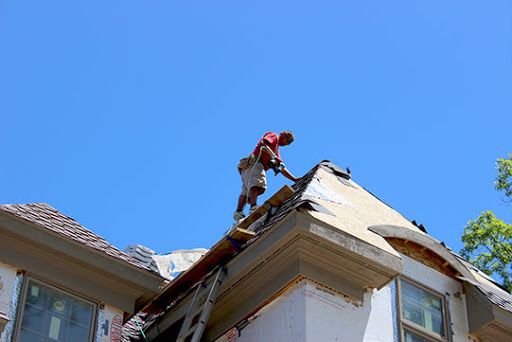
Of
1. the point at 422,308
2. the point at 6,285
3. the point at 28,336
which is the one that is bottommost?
the point at 28,336

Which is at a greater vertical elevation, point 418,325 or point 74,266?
point 74,266

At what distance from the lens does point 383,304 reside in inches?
445

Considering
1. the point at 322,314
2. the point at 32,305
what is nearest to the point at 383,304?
the point at 322,314

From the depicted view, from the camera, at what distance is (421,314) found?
1180 centimetres

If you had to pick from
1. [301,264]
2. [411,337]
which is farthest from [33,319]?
→ [411,337]

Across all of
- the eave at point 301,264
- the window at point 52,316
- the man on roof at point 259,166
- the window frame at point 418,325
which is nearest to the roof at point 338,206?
the eave at point 301,264

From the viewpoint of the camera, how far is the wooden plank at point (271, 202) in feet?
39.9

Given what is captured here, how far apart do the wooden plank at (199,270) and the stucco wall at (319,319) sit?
948mm

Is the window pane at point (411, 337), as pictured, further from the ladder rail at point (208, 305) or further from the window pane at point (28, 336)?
the window pane at point (28, 336)

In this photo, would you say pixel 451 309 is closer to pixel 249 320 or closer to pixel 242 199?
pixel 249 320

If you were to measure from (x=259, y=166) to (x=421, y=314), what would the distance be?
4.69 metres

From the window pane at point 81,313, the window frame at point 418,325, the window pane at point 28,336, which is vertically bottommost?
the window pane at point 28,336

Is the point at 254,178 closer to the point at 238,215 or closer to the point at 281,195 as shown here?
the point at 238,215

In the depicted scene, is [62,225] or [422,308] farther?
[422,308]
